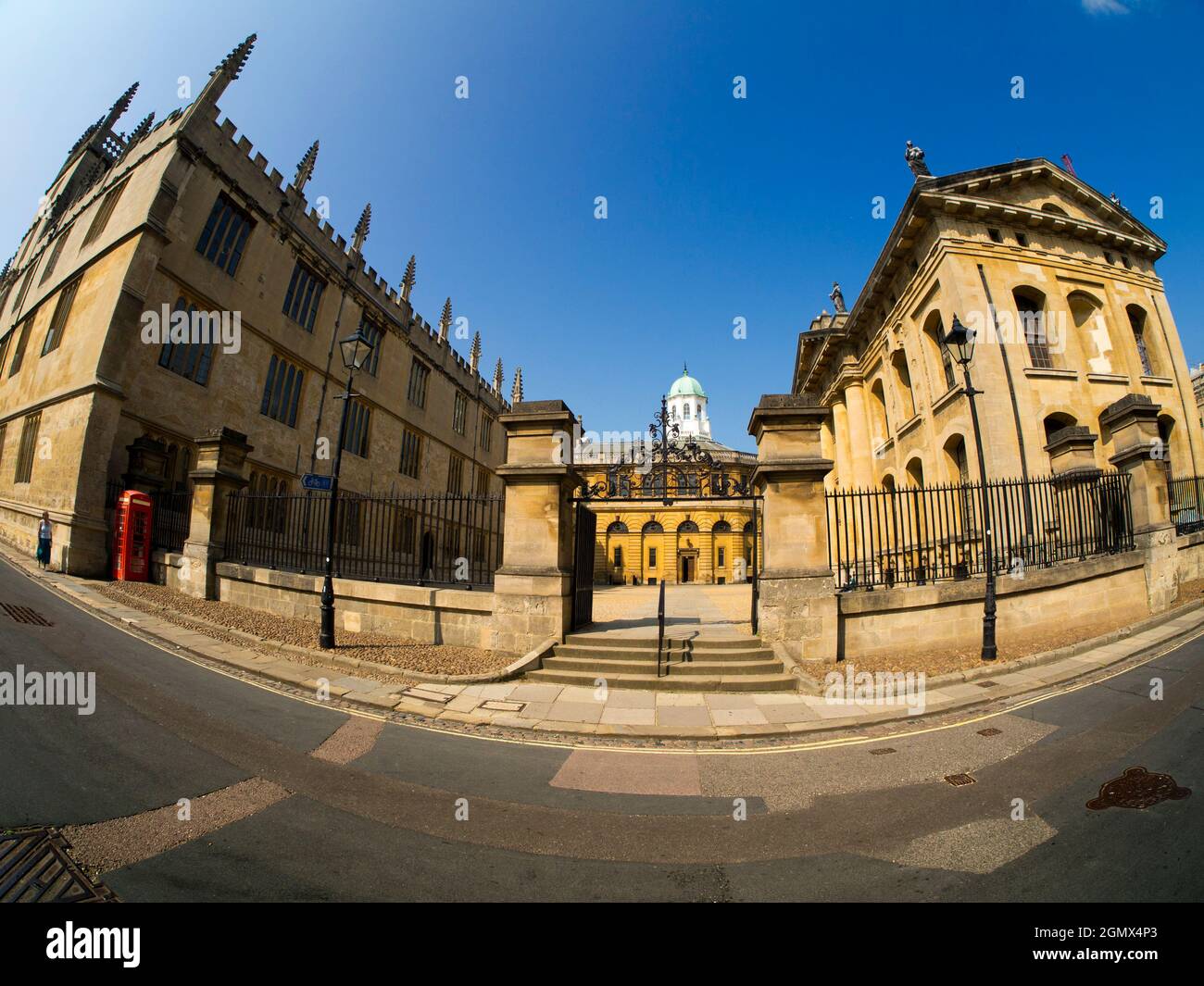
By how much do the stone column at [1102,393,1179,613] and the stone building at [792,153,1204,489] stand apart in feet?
14.1

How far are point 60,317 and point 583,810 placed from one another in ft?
89.1

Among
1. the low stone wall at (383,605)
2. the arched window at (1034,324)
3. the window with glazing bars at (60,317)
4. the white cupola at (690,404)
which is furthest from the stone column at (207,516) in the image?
the white cupola at (690,404)

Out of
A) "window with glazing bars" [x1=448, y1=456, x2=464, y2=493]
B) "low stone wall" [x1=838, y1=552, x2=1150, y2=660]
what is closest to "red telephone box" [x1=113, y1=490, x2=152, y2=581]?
"low stone wall" [x1=838, y1=552, x2=1150, y2=660]

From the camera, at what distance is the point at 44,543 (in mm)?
12711

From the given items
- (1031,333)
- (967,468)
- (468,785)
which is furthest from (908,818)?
(1031,333)

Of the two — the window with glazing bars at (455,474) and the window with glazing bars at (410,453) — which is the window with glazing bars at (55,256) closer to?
the window with glazing bars at (410,453)

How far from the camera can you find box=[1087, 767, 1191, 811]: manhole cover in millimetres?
3529

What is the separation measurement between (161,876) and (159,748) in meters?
2.35

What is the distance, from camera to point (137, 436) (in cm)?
1533

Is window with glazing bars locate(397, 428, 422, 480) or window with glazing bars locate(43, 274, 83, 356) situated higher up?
window with glazing bars locate(43, 274, 83, 356)

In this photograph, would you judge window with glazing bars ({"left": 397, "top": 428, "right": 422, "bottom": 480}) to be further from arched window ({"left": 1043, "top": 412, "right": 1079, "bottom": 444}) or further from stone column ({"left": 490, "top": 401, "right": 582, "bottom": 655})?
arched window ({"left": 1043, "top": 412, "right": 1079, "bottom": 444})

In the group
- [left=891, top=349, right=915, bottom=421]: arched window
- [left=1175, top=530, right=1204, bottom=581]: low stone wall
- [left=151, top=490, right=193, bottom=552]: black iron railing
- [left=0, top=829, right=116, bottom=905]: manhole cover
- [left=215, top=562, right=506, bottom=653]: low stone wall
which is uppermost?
[left=891, top=349, right=915, bottom=421]: arched window

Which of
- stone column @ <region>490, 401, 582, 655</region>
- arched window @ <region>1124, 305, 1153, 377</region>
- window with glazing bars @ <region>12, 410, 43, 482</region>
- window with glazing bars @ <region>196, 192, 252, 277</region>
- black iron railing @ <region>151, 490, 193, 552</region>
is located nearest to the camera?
stone column @ <region>490, 401, 582, 655</region>

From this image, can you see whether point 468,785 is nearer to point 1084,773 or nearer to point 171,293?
point 1084,773
